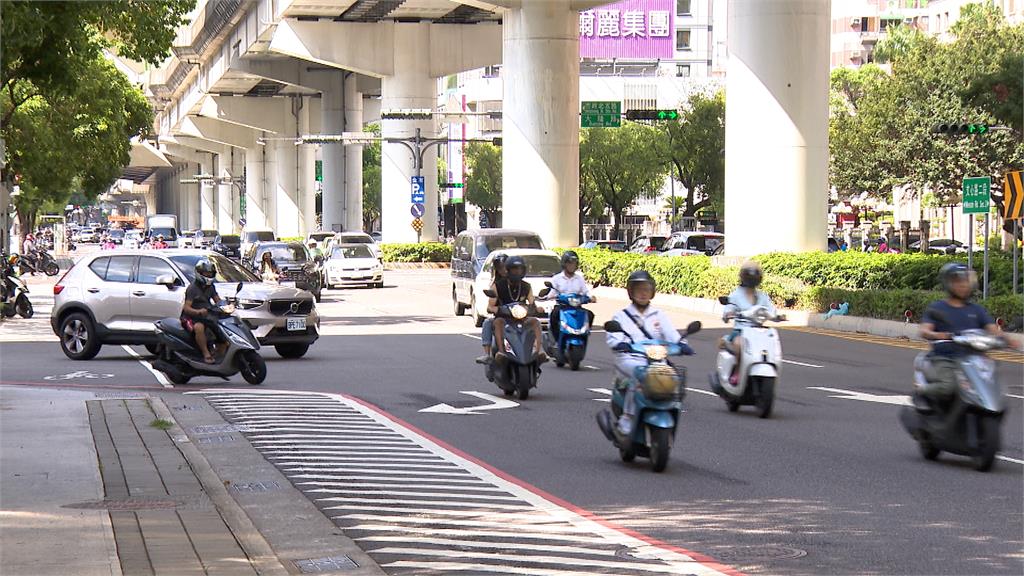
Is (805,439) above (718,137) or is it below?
below

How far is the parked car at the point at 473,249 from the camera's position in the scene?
117 feet

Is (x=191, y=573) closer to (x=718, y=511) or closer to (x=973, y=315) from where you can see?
(x=718, y=511)

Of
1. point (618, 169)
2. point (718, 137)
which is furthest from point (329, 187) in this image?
point (718, 137)

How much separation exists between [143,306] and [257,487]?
1364cm

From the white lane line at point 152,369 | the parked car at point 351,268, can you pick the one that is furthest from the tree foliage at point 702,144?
the white lane line at point 152,369

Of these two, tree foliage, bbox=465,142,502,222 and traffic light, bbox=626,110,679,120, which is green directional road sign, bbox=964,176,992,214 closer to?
traffic light, bbox=626,110,679,120

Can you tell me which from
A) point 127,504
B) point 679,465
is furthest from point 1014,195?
point 127,504

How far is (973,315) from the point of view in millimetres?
12844

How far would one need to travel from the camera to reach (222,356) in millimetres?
20625

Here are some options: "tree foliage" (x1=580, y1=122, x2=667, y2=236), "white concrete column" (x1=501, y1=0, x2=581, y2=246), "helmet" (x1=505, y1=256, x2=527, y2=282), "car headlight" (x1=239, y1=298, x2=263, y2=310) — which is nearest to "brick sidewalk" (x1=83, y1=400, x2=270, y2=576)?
"helmet" (x1=505, y1=256, x2=527, y2=282)

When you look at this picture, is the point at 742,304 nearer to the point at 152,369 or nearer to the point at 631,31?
the point at 152,369

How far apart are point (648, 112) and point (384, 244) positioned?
18519mm

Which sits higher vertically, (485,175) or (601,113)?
(601,113)

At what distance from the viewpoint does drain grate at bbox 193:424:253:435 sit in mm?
15406
